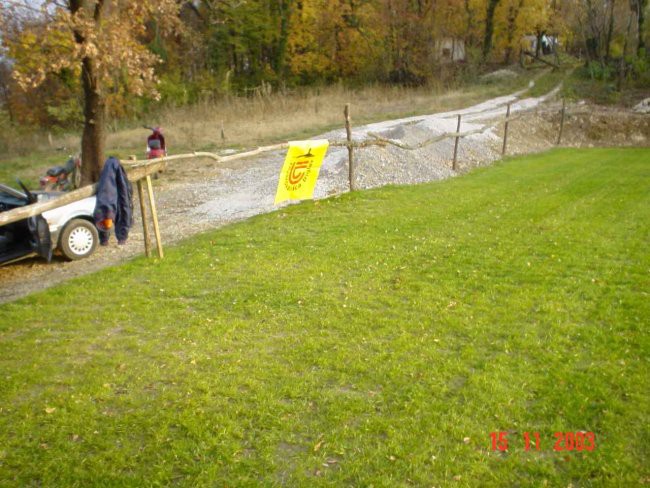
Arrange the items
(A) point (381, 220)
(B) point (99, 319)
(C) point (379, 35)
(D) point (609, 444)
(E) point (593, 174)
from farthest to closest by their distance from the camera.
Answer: (C) point (379, 35) → (E) point (593, 174) → (A) point (381, 220) → (B) point (99, 319) → (D) point (609, 444)

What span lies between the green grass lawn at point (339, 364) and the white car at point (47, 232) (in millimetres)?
→ 1238

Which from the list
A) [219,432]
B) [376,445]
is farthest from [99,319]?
[376,445]

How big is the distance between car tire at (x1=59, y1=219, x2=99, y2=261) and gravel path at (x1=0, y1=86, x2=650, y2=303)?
175 millimetres

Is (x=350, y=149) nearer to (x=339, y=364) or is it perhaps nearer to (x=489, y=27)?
(x=339, y=364)

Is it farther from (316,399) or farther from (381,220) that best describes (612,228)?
(316,399)

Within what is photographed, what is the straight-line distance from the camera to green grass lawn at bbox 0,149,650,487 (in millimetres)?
3740

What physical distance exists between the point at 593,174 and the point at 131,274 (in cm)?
1260

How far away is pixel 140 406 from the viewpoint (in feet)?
14.4

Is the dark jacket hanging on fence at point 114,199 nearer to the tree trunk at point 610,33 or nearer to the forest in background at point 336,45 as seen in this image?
the forest in background at point 336,45

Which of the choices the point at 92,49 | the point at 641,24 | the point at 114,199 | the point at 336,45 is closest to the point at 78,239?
the point at 114,199

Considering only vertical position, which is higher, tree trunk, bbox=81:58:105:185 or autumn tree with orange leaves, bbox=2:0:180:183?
autumn tree with orange leaves, bbox=2:0:180:183

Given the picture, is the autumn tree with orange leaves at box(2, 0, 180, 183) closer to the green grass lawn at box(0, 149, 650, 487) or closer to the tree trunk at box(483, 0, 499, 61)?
the green grass lawn at box(0, 149, 650, 487)

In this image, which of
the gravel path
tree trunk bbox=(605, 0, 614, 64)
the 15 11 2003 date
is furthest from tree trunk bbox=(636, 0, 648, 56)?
the 15 11 2003 date

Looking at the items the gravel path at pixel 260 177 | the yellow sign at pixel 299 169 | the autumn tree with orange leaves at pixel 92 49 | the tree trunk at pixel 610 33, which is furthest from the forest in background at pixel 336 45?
the yellow sign at pixel 299 169
